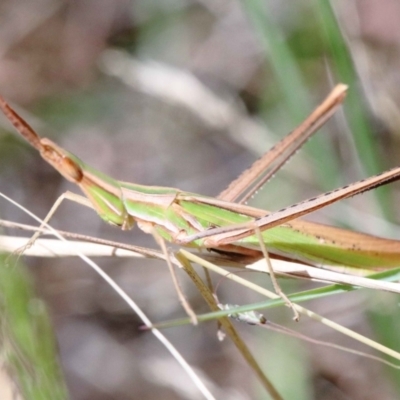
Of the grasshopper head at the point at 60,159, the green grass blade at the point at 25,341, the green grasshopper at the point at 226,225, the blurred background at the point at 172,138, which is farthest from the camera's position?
the blurred background at the point at 172,138

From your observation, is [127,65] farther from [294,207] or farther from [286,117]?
[294,207]

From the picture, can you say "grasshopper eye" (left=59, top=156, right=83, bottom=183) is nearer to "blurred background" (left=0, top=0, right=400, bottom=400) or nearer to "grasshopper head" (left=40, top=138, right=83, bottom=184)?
"grasshopper head" (left=40, top=138, right=83, bottom=184)

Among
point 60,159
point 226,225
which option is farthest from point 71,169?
point 226,225

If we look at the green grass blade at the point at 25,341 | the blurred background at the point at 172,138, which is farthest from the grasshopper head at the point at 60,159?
the blurred background at the point at 172,138

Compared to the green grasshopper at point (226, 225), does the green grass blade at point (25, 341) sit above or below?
below

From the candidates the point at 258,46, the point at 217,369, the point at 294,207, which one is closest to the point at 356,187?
the point at 294,207

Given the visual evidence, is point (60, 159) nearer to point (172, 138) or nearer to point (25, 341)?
point (25, 341)

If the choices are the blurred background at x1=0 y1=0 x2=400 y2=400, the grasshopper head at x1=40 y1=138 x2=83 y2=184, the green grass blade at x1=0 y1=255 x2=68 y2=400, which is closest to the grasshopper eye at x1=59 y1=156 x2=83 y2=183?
the grasshopper head at x1=40 y1=138 x2=83 y2=184

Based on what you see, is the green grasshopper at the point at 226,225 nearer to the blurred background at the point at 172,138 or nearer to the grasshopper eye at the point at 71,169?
the grasshopper eye at the point at 71,169

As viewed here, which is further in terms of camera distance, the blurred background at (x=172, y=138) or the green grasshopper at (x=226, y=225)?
the blurred background at (x=172, y=138)
